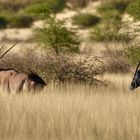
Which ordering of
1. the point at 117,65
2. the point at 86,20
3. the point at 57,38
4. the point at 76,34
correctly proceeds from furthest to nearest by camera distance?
1. the point at 86,20
2. the point at 76,34
3. the point at 57,38
4. the point at 117,65

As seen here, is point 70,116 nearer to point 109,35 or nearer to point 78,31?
point 109,35

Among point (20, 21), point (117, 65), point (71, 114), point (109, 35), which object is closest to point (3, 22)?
point (20, 21)

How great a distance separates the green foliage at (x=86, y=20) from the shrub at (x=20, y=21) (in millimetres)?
3605

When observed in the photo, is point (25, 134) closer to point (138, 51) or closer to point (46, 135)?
point (46, 135)

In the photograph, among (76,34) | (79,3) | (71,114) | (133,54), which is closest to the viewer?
(71,114)

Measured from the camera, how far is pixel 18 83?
9766 mm

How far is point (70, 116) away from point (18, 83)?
270 centimetres

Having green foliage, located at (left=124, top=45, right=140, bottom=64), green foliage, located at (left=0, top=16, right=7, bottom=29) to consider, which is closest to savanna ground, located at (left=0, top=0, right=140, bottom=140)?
green foliage, located at (left=124, top=45, right=140, bottom=64)

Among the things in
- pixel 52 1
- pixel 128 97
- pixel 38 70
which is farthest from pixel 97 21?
pixel 128 97

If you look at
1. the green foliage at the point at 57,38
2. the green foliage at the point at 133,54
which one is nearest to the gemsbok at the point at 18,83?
the green foliage at the point at 133,54

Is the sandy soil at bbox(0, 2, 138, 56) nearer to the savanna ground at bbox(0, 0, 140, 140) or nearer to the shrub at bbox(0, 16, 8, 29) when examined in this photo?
the shrub at bbox(0, 16, 8, 29)

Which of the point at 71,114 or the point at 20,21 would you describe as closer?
the point at 71,114

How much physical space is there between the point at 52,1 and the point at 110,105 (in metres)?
48.7

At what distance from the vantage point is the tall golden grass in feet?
20.8
